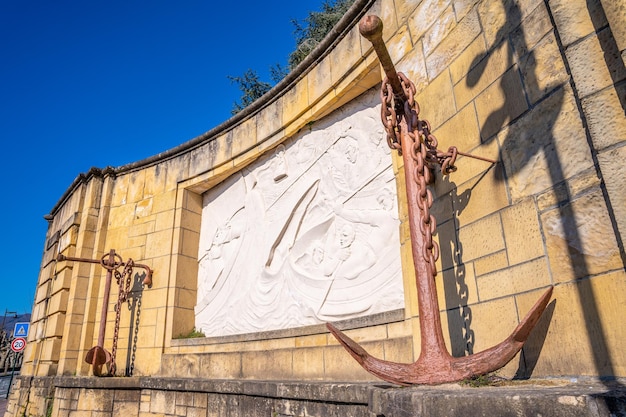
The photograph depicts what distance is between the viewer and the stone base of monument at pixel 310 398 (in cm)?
146

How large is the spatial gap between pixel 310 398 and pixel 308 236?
1911 mm

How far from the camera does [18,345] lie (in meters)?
11.4

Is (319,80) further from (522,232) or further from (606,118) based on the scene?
(606,118)

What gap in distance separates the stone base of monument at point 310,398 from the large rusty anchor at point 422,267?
83 mm

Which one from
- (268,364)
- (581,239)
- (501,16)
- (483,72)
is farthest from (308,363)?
(501,16)

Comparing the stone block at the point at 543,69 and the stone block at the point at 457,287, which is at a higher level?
the stone block at the point at 543,69

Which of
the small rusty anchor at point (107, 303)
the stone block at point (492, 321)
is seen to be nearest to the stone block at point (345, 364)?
the stone block at point (492, 321)

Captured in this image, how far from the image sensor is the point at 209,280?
20.7 feet

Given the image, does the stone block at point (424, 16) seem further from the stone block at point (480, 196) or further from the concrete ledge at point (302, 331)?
the concrete ledge at point (302, 331)

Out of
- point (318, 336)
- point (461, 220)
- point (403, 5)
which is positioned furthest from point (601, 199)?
point (318, 336)

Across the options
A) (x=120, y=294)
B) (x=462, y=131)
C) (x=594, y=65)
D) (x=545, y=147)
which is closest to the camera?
(x=594, y=65)

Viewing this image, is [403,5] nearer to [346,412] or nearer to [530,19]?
[530,19]

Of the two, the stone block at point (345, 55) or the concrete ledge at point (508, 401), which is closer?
the concrete ledge at point (508, 401)

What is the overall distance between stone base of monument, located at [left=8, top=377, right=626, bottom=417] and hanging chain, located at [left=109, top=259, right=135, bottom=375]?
379 mm
